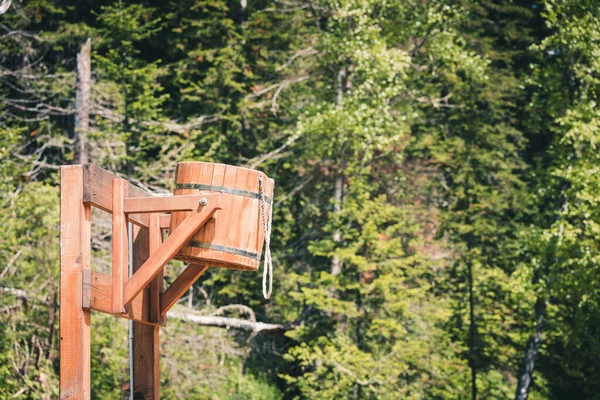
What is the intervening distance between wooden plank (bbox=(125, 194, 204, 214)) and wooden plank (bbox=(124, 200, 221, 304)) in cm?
5

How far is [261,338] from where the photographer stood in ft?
52.1

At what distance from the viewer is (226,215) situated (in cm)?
496

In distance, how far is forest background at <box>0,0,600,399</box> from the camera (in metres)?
12.9

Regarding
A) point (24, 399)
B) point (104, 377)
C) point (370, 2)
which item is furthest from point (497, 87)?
point (24, 399)

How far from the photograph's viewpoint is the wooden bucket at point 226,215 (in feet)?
16.3

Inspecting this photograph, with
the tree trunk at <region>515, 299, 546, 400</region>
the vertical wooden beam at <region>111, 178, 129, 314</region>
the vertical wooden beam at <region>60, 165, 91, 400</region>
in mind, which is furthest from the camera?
the tree trunk at <region>515, 299, 546, 400</region>

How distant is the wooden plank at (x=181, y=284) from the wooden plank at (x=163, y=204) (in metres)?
0.70

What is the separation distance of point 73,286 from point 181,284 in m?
1.11

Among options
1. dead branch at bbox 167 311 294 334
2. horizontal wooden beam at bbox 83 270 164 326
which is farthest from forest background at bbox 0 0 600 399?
horizontal wooden beam at bbox 83 270 164 326

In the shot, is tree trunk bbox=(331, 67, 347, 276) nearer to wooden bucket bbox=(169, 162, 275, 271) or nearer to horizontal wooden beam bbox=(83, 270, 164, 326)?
wooden bucket bbox=(169, 162, 275, 271)

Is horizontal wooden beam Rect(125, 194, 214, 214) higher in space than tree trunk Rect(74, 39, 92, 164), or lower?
lower

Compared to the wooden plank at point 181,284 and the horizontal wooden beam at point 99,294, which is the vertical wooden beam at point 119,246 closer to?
the horizontal wooden beam at point 99,294

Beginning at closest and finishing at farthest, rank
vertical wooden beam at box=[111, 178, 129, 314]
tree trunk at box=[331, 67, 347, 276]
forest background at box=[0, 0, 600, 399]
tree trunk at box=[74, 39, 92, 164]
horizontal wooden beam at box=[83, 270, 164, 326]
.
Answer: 1. horizontal wooden beam at box=[83, 270, 164, 326]
2. vertical wooden beam at box=[111, 178, 129, 314]
3. forest background at box=[0, 0, 600, 399]
4. tree trunk at box=[74, 39, 92, 164]
5. tree trunk at box=[331, 67, 347, 276]

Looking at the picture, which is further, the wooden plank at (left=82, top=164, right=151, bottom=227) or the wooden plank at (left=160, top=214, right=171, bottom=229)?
the wooden plank at (left=160, top=214, right=171, bottom=229)
